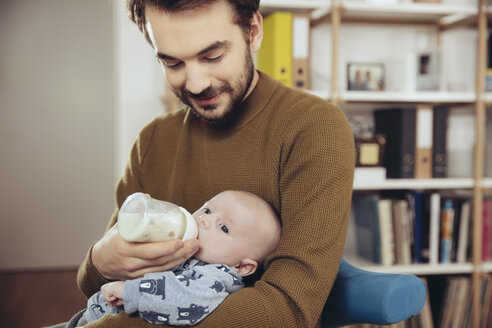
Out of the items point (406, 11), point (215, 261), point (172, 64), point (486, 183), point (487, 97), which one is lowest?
point (486, 183)

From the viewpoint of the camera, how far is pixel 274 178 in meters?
1.15

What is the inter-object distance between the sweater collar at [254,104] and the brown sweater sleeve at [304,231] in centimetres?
10

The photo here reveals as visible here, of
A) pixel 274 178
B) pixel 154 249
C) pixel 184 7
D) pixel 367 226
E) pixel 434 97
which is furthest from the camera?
pixel 367 226

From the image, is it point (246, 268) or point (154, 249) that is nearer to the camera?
point (154, 249)

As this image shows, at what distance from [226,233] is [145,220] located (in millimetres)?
239

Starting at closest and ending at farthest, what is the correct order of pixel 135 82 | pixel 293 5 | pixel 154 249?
pixel 154 249 < pixel 293 5 < pixel 135 82

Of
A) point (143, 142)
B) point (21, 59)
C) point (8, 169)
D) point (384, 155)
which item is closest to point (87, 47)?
point (21, 59)

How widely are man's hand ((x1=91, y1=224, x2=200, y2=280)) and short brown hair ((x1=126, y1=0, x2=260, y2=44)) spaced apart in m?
0.50

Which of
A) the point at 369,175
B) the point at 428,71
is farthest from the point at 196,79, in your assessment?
the point at 428,71

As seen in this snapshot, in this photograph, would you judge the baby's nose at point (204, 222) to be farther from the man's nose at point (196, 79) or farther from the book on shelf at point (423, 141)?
the book on shelf at point (423, 141)

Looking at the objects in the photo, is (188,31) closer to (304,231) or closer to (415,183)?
(304,231)

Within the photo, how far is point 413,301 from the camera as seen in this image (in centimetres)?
106

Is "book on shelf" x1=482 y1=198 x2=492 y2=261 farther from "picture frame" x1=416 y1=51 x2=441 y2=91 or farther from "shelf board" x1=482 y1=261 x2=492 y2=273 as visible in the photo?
"picture frame" x1=416 y1=51 x2=441 y2=91

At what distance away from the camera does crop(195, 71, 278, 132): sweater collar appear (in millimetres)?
1227
